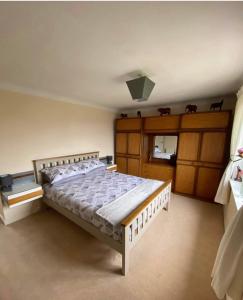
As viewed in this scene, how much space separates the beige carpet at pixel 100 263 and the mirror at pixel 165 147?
196cm

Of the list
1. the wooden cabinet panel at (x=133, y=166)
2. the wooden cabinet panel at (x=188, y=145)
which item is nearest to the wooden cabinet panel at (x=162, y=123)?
the wooden cabinet panel at (x=188, y=145)

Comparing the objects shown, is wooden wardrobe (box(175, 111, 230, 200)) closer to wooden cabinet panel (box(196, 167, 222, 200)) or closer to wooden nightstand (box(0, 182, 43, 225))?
wooden cabinet panel (box(196, 167, 222, 200))

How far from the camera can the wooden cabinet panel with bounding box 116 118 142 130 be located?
13.2 feet

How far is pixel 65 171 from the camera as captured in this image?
275 cm

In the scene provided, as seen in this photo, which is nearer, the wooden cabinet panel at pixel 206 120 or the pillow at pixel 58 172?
the pillow at pixel 58 172

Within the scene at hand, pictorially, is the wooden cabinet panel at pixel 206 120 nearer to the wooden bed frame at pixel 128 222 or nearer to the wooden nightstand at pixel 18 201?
the wooden bed frame at pixel 128 222

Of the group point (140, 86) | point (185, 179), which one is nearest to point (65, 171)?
point (140, 86)

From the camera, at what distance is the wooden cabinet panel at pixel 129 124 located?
4.02 metres

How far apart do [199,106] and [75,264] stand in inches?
157

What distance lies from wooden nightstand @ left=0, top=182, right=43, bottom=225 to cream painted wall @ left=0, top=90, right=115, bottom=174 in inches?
15.7

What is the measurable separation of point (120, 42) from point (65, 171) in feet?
7.65

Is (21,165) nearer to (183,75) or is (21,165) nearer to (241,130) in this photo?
(183,75)

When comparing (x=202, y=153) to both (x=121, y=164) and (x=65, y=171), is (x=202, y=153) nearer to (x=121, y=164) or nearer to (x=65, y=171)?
(x=121, y=164)

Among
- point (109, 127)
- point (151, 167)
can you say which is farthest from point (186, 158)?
point (109, 127)
